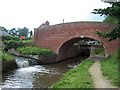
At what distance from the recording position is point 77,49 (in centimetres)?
4728

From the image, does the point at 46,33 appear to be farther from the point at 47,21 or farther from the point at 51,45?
the point at 47,21

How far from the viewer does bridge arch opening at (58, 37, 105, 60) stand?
36878 millimetres

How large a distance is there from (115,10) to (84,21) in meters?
19.9

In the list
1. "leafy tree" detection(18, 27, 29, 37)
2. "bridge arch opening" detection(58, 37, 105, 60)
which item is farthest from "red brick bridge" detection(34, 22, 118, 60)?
"leafy tree" detection(18, 27, 29, 37)

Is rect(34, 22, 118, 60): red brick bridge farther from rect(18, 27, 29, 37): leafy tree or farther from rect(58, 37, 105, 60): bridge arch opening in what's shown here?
rect(18, 27, 29, 37): leafy tree

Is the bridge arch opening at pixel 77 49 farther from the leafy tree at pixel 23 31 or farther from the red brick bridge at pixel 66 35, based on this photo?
the leafy tree at pixel 23 31

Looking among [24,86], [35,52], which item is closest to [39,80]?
[24,86]

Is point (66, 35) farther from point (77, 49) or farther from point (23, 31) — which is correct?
point (23, 31)

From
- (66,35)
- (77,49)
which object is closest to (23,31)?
(77,49)

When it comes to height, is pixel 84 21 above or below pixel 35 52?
above

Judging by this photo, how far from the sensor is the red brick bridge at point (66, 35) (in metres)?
33.9

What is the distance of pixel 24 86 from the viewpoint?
680 inches

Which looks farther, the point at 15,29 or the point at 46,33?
the point at 15,29

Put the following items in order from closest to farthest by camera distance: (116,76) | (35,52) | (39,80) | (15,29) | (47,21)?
1. (116,76)
2. (39,80)
3. (35,52)
4. (47,21)
5. (15,29)
